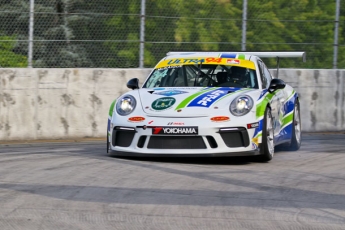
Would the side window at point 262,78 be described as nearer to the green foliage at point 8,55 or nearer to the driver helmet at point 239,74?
the driver helmet at point 239,74

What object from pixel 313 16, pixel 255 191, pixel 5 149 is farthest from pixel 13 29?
pixel 255 191

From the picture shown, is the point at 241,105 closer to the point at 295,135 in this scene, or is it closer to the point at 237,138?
the point at 237,138

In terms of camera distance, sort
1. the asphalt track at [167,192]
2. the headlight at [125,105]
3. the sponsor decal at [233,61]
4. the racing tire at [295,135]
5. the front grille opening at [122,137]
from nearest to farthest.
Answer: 1. the asphalt track at [167,192]
2. the front grille opening at [122,137]
3. the headlight at [125,105]
4. the sponsor decal at [233,61]
5. the racing tire at [295,135]

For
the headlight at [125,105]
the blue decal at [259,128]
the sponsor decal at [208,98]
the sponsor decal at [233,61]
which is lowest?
the blue decal at [259,128]

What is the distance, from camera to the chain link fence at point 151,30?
1348 centimetres

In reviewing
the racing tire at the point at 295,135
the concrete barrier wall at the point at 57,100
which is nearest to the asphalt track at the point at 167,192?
the racing tire at the point at 295,135

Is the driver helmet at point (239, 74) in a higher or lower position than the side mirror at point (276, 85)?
higher

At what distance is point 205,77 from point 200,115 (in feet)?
4.21

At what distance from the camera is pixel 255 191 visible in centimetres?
743

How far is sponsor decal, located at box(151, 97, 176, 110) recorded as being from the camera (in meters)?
9.39

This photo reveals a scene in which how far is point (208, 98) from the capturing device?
31.2 feet

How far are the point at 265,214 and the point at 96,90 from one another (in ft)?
25.5

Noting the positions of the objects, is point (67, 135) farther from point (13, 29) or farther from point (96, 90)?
point (13, 29)

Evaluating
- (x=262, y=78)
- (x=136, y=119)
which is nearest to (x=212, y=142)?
(x=136, y=119)
